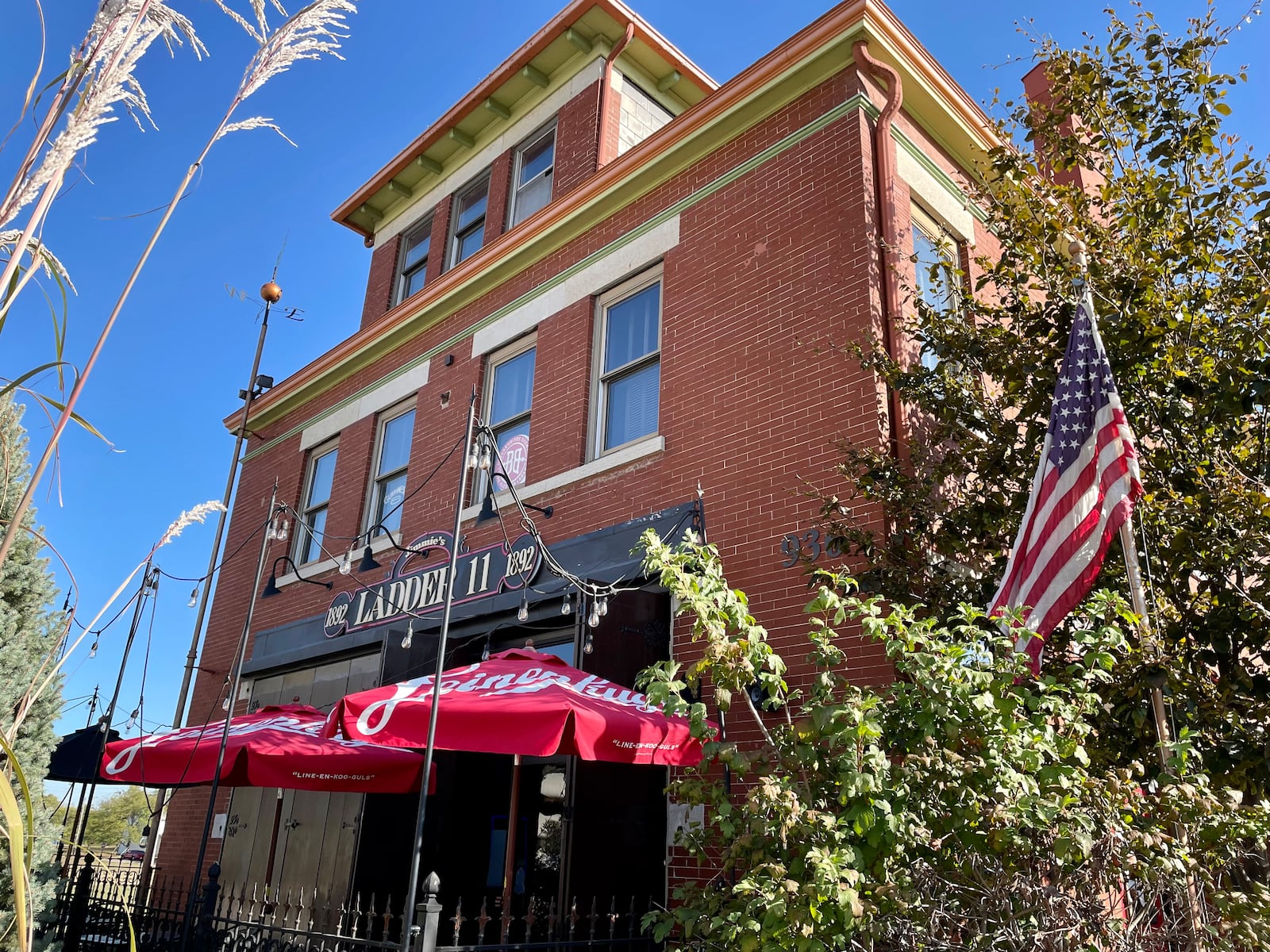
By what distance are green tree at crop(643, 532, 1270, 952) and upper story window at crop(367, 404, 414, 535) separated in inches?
323

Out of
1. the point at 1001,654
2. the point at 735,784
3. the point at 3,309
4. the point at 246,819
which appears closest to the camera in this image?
the point at 3,309

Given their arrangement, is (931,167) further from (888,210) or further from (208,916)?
(208,916)

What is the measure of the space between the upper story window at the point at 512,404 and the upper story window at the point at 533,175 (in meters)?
2.41

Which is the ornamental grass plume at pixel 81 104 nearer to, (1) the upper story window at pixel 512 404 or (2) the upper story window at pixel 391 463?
(1) the upper story window at pixel 512 404

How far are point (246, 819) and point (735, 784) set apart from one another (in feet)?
25.1

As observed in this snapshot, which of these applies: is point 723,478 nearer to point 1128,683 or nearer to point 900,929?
point 1128,683

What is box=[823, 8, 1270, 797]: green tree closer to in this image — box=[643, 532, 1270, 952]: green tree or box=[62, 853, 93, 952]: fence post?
box=[643, 532, 1270, 952]: green tree

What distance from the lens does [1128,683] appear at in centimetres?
511

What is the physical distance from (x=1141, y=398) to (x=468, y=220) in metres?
10.4

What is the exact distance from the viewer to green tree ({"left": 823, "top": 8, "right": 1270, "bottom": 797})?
16.8ft

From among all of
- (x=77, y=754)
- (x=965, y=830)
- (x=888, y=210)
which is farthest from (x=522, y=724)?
(x=77, y=754)

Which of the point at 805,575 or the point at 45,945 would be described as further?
the point at 805,575

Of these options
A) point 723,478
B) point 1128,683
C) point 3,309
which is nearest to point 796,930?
point 1128,683

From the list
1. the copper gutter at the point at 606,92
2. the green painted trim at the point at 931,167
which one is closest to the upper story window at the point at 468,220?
the copper gutter at the point at 606,92
